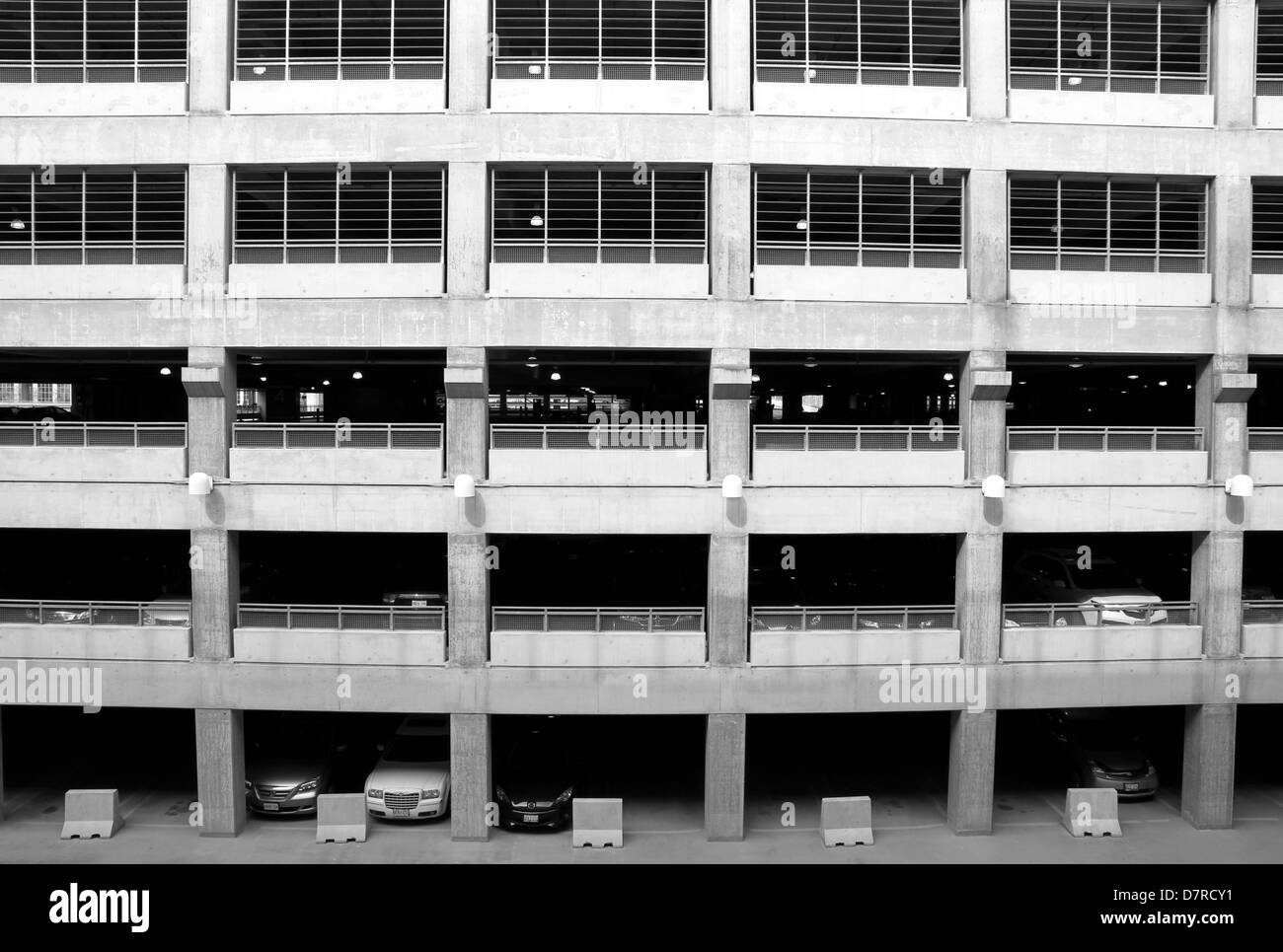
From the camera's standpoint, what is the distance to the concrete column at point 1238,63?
1564 centimetres

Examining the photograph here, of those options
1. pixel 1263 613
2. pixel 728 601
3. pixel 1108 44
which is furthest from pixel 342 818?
pixel 1108 44

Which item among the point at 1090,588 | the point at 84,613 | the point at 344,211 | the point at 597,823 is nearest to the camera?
the point at 597,823

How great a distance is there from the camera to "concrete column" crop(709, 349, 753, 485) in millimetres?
15023

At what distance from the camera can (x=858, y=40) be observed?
50.3 ft

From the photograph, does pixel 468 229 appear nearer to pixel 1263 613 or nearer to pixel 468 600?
pixel 468 600

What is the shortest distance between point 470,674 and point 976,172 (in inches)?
518

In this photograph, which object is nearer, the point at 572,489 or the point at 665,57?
the point at 572,489

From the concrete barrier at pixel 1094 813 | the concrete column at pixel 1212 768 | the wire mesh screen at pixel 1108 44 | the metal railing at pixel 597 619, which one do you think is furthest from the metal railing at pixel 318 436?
the concrete column at pixel 1212 768

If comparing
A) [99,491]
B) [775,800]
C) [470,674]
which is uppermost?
[99,491]

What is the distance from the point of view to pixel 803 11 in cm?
1619

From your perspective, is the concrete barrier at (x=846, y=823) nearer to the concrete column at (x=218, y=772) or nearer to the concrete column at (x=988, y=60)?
the concrete column at (x=218, y=772)

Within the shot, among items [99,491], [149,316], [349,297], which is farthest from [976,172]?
[99,491]

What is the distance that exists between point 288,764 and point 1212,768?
1772cm

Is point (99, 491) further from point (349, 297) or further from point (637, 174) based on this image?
point (637, 174)
